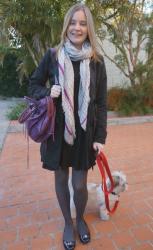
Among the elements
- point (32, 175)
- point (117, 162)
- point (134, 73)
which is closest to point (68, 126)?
point (32, 175)

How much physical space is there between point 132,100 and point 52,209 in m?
5.15

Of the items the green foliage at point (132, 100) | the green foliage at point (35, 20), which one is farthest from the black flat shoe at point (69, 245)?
the green foliage at point (132, 100)

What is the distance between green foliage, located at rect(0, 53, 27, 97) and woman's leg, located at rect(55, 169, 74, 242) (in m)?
9.04

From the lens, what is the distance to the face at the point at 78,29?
8.03 ft

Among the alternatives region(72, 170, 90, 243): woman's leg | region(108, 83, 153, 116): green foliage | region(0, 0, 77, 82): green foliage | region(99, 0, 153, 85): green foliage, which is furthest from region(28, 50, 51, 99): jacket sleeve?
region(99, 0, 153, 85): green foliage

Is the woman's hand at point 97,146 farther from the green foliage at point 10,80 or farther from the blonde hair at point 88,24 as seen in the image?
the green foliage at point 10,80

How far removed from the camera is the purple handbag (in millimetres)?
2445

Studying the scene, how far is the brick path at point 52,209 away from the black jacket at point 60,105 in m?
0.78

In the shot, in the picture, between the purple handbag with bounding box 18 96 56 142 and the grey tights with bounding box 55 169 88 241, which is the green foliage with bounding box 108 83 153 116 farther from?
the purple handbag with bounding box 18 96 56 142

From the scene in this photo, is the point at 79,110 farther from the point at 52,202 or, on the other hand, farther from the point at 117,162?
the point at 117,162

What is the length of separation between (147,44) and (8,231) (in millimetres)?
6443

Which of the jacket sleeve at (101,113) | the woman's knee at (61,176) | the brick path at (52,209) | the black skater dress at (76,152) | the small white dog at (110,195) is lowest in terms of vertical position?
the brick path at (52,209)

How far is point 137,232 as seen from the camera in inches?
119

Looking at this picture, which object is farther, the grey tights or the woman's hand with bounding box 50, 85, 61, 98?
the grey tights
